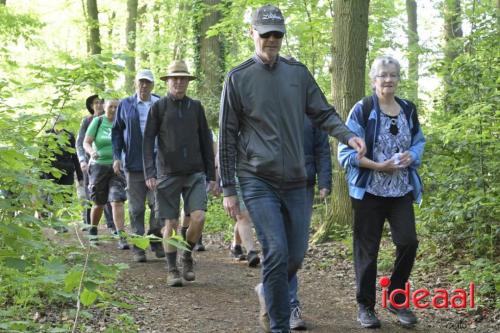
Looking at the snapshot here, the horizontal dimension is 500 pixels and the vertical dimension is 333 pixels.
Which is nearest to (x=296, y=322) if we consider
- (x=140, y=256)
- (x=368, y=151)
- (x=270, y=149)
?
(x=368, y=151)

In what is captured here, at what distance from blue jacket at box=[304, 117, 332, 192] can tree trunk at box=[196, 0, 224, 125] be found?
1017 centimetres

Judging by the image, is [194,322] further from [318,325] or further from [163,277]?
[163,277]

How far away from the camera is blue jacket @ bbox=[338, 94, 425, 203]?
217 inches

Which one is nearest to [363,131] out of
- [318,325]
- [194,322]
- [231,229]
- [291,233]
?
[291,233]

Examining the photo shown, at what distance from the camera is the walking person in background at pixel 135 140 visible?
8711mm

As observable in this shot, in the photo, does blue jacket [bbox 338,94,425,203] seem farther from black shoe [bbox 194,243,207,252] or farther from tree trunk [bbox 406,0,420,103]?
tree trunk [bbox 406,0,420,103]

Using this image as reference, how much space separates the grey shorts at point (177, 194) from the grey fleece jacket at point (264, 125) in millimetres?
2825

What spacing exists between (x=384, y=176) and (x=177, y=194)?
2.89 metres

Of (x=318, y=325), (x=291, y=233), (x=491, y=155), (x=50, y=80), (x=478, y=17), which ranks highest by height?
(x=478, y=17)

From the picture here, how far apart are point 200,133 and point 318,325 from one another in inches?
116

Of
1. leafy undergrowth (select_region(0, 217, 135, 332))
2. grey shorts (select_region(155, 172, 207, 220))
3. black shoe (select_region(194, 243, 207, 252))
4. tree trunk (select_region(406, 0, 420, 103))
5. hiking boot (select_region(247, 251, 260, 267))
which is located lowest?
black shoe (select_region(194, 243, 207, 252))

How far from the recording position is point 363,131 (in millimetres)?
5535

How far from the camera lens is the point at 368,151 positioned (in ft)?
18.1

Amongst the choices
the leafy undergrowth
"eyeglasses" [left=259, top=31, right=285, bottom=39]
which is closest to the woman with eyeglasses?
"eyeglasses" [left=259, top=31, right=285, bottom=39]
